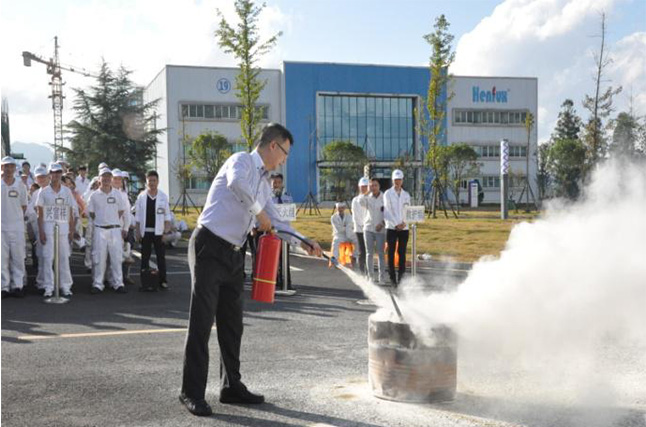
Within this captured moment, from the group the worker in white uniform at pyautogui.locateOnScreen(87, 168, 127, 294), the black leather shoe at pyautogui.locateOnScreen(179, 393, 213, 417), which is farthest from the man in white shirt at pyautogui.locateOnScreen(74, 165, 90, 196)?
the black leather shoe at pyautogui.locateOnScreen(179, 393, 213, 417)

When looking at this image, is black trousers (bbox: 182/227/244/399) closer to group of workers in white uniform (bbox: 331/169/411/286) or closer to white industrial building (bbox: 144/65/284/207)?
group of workers in white uniform (bbox: 331/169/411/286)

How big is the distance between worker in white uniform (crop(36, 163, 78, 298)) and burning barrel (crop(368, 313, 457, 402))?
8.02 m

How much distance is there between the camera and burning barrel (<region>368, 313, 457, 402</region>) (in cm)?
534

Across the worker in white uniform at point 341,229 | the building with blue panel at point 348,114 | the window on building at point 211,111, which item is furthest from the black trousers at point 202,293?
the window on building at point 211,111

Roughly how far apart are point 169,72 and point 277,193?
52341mm

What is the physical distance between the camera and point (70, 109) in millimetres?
39812

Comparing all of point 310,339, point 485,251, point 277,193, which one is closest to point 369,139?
point 485,251

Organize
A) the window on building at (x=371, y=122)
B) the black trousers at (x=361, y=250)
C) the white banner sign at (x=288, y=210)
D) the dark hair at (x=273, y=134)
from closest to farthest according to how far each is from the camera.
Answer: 1. the dark hair at (x=273, y=134)
2. the white banner sign at (x=288, y=210)
3. the black trousers at (x=361, y=250)
4. the window on building at (x=371, y=122)

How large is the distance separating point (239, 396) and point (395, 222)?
7.65 metres

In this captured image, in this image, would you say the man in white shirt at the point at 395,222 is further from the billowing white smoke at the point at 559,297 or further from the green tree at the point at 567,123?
the green tree at the point at 567,123

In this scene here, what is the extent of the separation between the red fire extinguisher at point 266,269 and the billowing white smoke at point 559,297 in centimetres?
119

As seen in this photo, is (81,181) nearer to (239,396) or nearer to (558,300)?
(239,396)

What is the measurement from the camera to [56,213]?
461 inches

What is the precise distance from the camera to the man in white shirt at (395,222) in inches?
498
